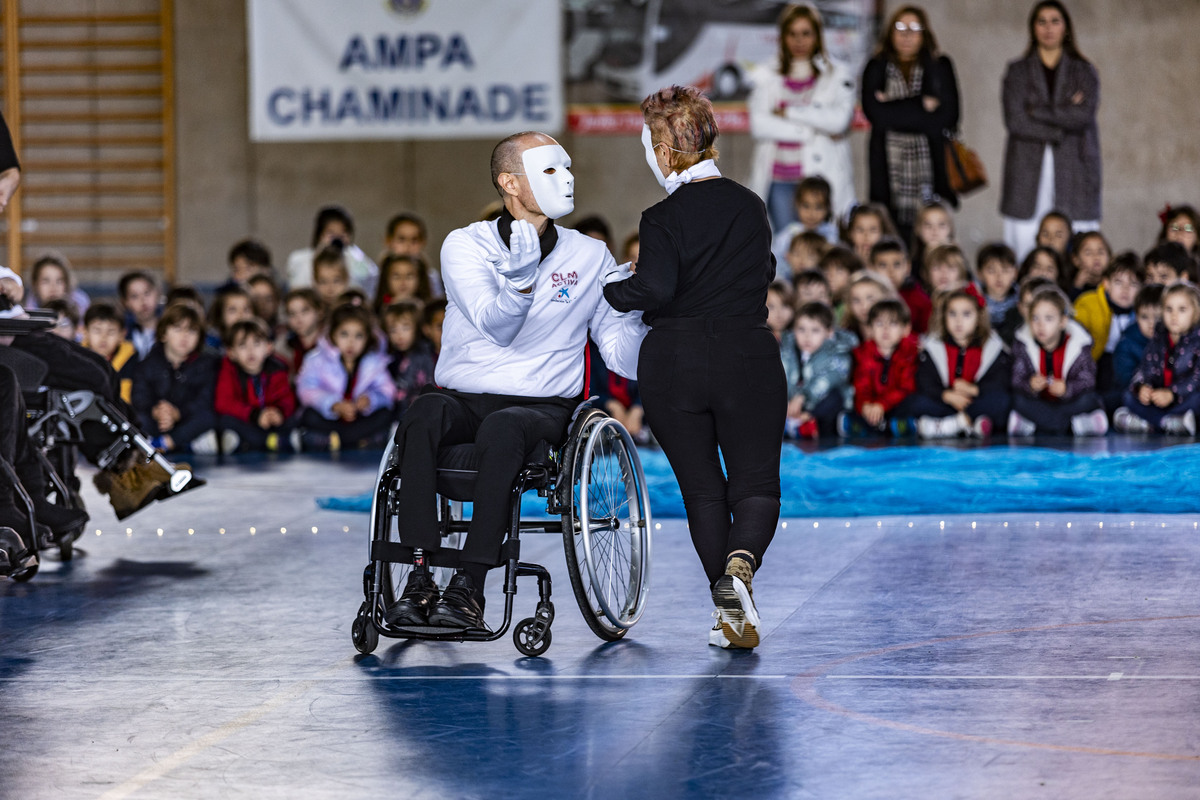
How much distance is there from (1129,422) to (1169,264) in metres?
0.80

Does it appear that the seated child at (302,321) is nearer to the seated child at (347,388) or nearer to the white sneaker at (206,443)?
the seated child at (347,388)

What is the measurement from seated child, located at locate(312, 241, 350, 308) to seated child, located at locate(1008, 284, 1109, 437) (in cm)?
342

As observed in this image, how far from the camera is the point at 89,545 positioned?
16.5 ft

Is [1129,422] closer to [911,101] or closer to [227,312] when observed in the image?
[911,101]

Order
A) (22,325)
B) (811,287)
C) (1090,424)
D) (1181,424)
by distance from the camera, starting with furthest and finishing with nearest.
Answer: (811,287)
(1090,424)
(1181,424)
(22,325)

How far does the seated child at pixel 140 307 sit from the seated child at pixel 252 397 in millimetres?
690

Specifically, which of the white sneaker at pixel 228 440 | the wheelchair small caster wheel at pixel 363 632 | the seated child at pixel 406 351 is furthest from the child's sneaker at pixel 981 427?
the wheelchair small caster wheel at pixel 363 632

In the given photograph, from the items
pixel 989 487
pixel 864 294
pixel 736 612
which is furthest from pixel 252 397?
pixel 736 612

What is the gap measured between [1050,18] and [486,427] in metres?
5.79

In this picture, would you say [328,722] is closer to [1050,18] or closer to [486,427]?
[486,427]

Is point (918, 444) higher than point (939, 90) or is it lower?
lower

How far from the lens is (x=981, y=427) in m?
7.28

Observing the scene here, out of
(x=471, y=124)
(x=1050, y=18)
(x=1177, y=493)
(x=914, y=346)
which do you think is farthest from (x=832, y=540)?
(x=471, y=124)

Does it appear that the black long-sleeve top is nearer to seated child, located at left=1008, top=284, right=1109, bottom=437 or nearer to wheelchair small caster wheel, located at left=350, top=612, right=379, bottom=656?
wheelchair small caster wheel, located at left=350, top=612, right=379, bottom=656
